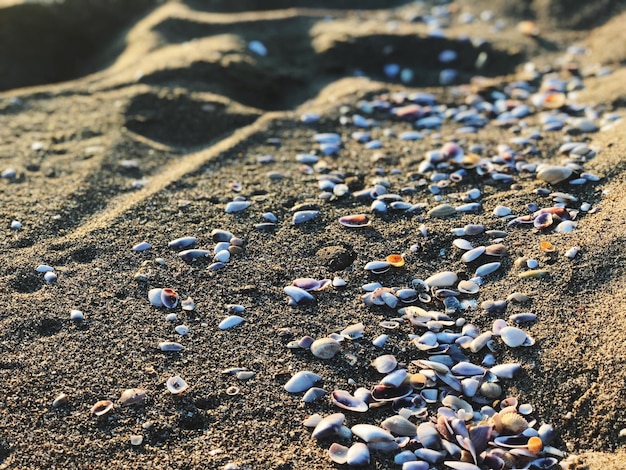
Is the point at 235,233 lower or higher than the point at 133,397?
higher

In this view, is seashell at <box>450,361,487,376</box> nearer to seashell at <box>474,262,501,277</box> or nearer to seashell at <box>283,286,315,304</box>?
seashell at <box>474,262,501,277</box>

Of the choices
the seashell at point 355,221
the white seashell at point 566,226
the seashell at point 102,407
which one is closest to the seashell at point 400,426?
the seashell at point 102,407

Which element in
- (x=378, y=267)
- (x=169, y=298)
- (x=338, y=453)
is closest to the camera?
(x=338, y=453)

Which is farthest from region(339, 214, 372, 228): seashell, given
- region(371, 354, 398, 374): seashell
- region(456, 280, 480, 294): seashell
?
region(371, 354, 398, 374): seashell

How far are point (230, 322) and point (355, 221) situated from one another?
2.29ft

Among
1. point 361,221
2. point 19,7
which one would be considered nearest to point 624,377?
point 361,221

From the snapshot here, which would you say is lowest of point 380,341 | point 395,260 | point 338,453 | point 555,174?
point 338,453

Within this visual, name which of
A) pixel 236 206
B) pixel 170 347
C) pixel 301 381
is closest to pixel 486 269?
pixel 301 381

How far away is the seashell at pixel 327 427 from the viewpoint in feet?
6.71

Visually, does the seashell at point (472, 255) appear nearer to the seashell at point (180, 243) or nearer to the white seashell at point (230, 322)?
the white seashell at point (230, 322)

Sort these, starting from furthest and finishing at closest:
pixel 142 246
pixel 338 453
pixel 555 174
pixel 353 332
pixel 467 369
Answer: pixel 555 174 < pixel 142 246 < pixel 353 332 < pixel 467 369 < pixel 338 453

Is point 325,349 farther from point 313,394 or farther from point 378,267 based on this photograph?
point 378,267

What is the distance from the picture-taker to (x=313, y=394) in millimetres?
2152

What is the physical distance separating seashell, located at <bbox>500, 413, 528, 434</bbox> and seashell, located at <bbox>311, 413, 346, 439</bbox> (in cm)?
46
